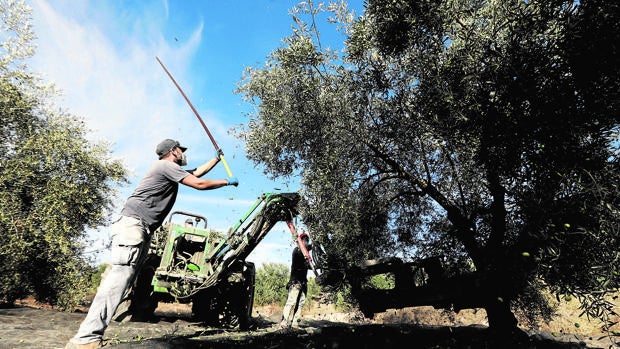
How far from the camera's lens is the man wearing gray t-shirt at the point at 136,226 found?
484 centimetres

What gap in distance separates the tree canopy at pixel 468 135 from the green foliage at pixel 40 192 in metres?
9.25

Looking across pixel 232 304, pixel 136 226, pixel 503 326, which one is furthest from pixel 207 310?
pixel 503 326

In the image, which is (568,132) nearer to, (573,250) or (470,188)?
(573,250)

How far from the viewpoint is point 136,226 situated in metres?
5.42

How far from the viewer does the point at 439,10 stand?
370 inches

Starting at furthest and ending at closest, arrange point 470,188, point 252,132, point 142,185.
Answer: point 252,132, point 470,188, point 142,185

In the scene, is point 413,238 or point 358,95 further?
point 413,238

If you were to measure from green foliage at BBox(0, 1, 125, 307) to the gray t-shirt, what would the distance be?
11.9 metres

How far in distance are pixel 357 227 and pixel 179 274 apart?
5.86m

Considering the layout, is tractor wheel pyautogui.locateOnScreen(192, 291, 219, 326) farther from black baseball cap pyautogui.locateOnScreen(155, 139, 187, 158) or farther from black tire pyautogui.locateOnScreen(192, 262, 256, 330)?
black baseball cap pyautogui.locateOnScreen(155, 139, 187, 158)

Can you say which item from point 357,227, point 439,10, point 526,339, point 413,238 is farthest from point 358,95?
point 526,339

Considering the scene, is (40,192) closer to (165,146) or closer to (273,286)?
(165,146)

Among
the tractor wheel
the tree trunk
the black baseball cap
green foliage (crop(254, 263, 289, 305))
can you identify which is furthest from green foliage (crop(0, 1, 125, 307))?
green foliage (crop(254, 263, 289, 305))

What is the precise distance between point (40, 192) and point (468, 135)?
17303 mm
